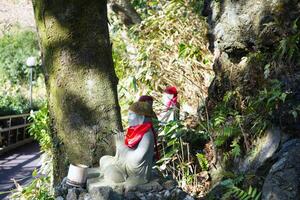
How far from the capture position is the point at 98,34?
4023 millimetres

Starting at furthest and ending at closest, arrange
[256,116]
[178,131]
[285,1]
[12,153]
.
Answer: [12,153]
[178,131]
[285,1]
[256,116]

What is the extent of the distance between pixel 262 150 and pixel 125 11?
628 centimetres

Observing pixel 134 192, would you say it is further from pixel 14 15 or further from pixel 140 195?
pixel 14 15

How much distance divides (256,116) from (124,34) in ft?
20.8

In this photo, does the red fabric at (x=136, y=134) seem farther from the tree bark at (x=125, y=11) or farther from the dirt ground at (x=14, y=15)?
the dirt ground at (x=14, y=15)

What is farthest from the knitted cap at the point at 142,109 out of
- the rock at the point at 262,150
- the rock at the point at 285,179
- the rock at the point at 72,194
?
the rock at the point at 262,150

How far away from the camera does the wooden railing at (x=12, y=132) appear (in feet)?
44.6

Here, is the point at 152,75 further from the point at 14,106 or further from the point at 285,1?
the point at 14,106

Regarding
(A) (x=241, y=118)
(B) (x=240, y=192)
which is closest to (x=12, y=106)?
(A) (x=241, y=118)

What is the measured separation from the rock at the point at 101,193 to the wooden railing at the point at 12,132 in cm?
1051

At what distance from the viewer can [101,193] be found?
325 centimetres

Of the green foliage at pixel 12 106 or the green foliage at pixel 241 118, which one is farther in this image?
the green foliage at pixel 12 106

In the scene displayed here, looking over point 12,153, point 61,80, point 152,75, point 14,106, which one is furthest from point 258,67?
point 14,106

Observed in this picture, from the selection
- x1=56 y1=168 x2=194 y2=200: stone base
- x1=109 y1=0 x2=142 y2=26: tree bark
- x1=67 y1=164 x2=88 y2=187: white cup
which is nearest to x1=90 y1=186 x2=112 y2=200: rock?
x1=56 y1=168 x2=194 y2=200: stone base
